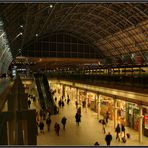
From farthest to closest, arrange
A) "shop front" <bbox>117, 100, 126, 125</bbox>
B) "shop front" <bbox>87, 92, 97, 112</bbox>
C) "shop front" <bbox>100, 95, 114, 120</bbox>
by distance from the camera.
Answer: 1. "shop front" <bbox>87, 92, 97, 112</bbox>
2. "shop front" <bbox>100, 95, 114, 120</bbox>
3. "shop front" <bbox>117, 100, 126, 125</bbox>

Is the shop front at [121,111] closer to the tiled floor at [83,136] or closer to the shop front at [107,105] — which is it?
the tiled floor at [83,136]

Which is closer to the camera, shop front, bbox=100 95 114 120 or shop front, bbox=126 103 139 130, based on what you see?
shop front, bbox=126 103 139 130

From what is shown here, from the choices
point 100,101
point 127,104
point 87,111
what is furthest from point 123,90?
point 87,111

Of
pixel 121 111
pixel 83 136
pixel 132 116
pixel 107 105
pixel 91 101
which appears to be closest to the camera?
pixel 83 136

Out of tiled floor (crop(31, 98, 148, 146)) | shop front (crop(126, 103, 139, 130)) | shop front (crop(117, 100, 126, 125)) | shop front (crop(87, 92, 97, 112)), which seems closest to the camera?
tiled floor (crop(31, 98, 148, 146))

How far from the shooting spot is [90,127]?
26594mm

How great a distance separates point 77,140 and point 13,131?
1251 cm

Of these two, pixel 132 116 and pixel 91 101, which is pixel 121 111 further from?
pixel 91 101

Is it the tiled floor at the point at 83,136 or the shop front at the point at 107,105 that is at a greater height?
the shop front at the point at 107,105

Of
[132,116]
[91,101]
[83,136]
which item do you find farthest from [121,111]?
[91,101]

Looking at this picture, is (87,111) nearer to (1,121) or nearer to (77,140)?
(77,140)

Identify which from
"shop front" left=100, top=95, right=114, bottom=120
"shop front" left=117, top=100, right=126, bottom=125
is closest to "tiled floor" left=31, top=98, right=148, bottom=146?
"shop front" left=117, top=100, right=126, bottom=125

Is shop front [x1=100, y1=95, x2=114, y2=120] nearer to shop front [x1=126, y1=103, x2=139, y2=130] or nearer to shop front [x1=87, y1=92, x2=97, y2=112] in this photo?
shop front [x1=126, y1=103, x2=139, y2=130]

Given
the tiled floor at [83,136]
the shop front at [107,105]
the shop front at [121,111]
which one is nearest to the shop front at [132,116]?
the shop front at [121,111]
